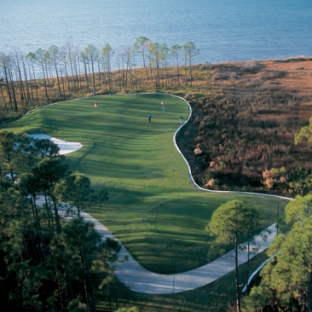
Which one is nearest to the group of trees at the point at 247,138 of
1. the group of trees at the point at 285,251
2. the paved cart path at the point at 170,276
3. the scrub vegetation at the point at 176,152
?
the scrub vegetation at the point at 176,152

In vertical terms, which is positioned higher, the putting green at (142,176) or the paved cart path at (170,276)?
the putting green at (142,176)

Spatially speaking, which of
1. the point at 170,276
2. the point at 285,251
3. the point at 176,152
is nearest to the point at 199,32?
the point at 176,152

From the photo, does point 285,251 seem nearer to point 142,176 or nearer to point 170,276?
point 170,276

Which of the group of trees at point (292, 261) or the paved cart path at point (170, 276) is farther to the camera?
the paved cart path at point (170, 276)

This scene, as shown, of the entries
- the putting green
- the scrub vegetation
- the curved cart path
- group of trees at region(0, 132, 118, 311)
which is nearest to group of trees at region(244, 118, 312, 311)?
the scrub vegetation

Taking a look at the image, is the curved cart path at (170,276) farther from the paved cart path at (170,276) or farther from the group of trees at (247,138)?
the group of trees at (247,138)

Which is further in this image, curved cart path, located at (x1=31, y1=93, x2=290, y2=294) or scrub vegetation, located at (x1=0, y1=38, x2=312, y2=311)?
scrub vegetation, located at (x1=0, y1=38, x2=312, y2=311)

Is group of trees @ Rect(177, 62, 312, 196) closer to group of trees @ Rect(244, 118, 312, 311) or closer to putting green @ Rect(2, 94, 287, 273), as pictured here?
putting green @ Rect(2, 94, 287, 273)

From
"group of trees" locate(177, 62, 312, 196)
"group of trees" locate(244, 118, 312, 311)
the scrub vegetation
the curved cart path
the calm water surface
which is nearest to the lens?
"group of trees" locate(244, 118, 312, 311)

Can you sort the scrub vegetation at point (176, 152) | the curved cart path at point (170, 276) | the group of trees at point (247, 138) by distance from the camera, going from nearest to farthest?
the curved cart path at point (170, 276), the scrub vegetation at point (176, 152), the group of trees at point (247, 138)
